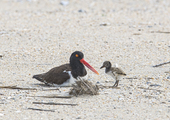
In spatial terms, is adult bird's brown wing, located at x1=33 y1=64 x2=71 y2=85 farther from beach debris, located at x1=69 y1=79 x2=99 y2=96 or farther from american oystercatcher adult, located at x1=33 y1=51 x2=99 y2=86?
beach debris, located at x1=69 y1=79 x2=99 y2=96

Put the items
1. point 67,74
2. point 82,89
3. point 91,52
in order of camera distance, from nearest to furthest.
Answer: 1. point 82,89
2. point 67,74
3. point 91,52

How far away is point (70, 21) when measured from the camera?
16203 mm

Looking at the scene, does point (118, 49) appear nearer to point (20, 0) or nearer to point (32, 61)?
point (32, 61)

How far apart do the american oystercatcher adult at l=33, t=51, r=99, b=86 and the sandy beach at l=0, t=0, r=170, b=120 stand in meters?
0.21

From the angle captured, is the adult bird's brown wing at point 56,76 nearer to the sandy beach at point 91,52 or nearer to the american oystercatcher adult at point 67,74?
the american oystercatcher adult at point 67,74

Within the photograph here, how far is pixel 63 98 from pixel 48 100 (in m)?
0.33

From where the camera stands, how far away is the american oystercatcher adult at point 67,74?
8.06m

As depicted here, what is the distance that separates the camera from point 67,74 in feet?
26.6

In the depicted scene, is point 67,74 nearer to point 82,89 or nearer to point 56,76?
point 56,76

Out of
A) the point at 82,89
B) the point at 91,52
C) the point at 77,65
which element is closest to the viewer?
the point at 82,89

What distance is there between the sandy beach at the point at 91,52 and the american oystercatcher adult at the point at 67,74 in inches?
8.4

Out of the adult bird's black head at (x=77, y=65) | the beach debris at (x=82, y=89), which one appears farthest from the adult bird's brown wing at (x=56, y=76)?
the beach debris at (x=82, y=89)

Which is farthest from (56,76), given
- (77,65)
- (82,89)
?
(82,89)

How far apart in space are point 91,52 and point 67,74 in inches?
135
